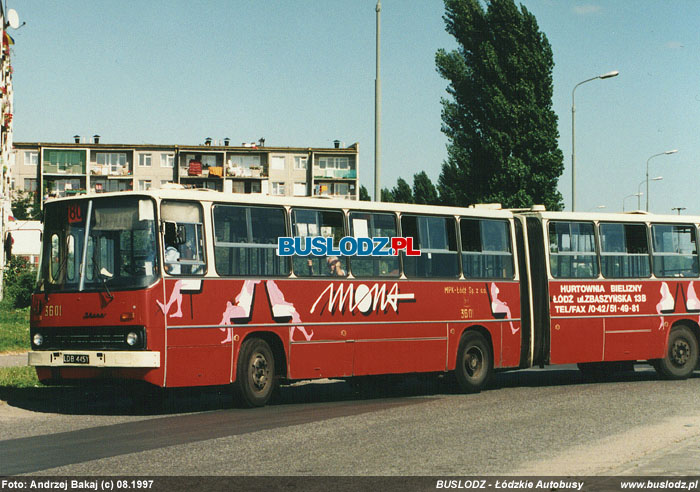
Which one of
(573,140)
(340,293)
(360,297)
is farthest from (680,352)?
(573,140)

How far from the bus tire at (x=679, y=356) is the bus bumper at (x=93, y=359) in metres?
11.2

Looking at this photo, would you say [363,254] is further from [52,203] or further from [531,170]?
[531,170]

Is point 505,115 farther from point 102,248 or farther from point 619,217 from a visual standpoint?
point 102,248

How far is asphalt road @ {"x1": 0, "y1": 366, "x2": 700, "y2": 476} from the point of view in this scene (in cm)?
923

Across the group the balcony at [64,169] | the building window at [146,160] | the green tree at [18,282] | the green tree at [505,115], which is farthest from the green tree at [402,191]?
the green tree at [18,282]

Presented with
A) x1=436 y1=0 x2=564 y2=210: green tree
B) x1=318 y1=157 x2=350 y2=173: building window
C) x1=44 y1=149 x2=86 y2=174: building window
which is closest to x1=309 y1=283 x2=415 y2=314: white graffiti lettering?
x1=436 y1=0 x2=564 y2=210: green tree

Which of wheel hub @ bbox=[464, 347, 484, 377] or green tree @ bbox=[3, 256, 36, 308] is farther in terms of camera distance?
green tree @ bbox=[3, 256, 36, 308]

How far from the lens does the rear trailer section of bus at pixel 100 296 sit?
1314cm

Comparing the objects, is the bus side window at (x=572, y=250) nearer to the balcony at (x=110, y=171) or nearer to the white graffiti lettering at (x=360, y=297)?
the white graffiti lettering at (x=360, y=297)

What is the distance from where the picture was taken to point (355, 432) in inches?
462

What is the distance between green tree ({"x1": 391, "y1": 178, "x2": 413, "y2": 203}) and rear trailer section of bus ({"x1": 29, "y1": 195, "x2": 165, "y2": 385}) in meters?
101

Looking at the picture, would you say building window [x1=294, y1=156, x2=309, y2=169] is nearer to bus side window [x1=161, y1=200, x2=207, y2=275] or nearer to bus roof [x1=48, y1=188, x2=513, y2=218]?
bus roof [x1=48, y1=188, x2=513, y2=218]

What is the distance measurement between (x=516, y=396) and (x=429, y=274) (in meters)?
2.44

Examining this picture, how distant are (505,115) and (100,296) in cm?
3187
